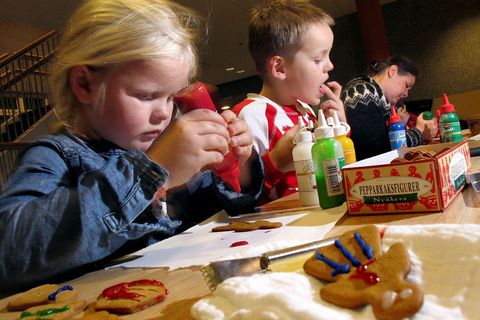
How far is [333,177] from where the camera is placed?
97 centimetres

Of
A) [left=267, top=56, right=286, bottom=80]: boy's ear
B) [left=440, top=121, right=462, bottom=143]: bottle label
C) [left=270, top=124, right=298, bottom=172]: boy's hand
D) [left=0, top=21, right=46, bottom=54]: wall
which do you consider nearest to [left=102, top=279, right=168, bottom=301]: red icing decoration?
[left=270, top=124, right=298, bottom=172]: boy's hand

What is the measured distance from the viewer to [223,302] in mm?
420

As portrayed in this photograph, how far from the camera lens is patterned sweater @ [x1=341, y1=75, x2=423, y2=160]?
2.77 m

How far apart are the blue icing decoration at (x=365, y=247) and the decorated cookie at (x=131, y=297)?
0.25 meters

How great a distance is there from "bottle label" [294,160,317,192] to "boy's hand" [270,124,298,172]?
22cm

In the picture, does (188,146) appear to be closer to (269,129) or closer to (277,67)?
(269,129)

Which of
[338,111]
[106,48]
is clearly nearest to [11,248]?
[106,48]

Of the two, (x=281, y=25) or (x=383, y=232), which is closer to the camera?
(x=383, y=232)

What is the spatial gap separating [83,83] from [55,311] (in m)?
0.64

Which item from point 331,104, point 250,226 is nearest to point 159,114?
point 250,226

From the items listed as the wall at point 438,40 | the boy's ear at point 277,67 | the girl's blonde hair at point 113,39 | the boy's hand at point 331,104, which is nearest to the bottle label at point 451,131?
the boy's hand at point 331,104

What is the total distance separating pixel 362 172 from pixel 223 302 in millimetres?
504

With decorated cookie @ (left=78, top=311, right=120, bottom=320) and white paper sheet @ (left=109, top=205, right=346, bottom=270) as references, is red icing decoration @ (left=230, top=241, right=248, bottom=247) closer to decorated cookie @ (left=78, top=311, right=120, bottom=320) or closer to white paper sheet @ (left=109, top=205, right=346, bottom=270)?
white paper sheet @ (left=109, top=205, right=346, bottom=270)

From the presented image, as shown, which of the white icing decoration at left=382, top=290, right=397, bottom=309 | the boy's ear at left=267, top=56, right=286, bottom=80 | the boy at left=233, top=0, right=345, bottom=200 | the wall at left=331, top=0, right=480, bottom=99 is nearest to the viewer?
the white icing decoration at left=382, top=290, right=397, bottom=309
